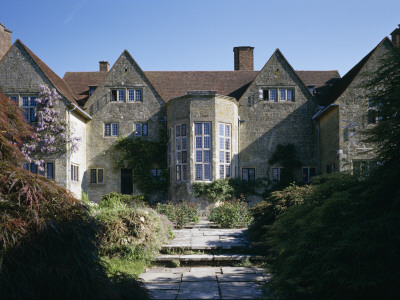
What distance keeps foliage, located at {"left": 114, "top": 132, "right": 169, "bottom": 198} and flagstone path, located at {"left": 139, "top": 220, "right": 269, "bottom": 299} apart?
9.84 m

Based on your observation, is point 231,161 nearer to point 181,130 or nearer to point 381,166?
point 181,130

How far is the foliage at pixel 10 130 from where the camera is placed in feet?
16.1

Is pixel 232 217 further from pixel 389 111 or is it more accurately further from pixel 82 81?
pixel 82 81

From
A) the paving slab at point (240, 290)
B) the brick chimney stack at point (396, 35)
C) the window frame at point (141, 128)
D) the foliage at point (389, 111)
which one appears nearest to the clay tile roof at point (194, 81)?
the window frame at point (141, 128)

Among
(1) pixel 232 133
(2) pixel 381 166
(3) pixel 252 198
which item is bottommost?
(3) pixel 252 198

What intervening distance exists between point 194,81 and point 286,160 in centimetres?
785

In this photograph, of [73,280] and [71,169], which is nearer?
[73,280]

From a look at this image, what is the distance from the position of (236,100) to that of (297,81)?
3.74 metres

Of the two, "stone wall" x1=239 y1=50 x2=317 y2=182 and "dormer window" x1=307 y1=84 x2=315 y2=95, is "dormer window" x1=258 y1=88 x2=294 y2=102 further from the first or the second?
"dormer window" x1=307 y1=84 x2=315 y2=95

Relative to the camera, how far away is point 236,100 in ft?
69.6

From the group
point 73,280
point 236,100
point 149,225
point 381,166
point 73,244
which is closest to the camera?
point 73,280

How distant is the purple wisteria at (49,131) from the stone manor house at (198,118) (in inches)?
17.1

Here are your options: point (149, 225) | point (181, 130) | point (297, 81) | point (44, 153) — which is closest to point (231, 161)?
point (181, 130)

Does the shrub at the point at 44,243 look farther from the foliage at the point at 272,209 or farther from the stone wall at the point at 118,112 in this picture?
the stone wall at the point at 118,112
